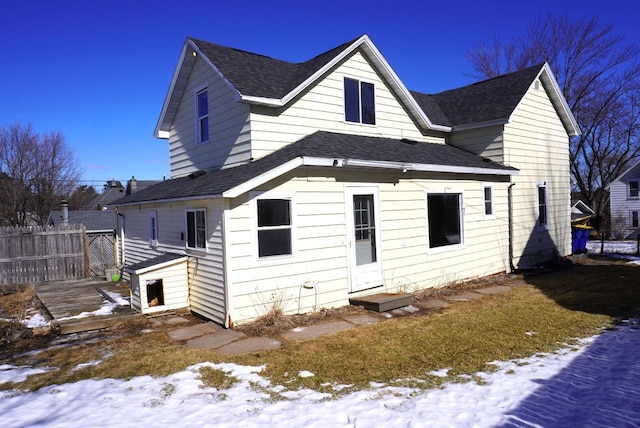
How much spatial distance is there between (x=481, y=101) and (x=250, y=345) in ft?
38.6

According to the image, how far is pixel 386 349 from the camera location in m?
6.48

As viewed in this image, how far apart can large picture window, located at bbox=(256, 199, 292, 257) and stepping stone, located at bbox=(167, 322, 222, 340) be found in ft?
5.23

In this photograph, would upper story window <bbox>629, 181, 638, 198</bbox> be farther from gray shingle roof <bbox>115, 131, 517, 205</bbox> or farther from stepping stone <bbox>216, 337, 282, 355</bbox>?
stepping stone <bbox>216, 337, 282, 355</bbox>

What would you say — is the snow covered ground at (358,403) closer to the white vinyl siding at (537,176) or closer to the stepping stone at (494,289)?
the stepping stone at (494,289)

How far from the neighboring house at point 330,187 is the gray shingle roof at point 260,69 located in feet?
0.20

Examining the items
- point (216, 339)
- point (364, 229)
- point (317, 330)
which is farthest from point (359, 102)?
point (216, 339)

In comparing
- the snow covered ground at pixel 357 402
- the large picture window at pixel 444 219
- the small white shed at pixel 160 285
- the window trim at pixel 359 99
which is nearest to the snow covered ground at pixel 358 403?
the snow covered ground at pixel 357 402

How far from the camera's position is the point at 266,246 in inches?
324

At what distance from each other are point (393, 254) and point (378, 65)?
5271 millimetres

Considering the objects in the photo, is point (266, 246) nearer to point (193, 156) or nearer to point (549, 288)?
point (193, 156)

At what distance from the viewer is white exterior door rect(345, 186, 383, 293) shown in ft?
30.8

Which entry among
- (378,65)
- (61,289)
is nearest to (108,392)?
(61,289)

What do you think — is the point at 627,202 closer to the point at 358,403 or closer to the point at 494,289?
the point at 494,289

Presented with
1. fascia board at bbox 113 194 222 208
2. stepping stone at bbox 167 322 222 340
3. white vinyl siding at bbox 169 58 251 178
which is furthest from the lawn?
white vinyl siding at bbox 169 58 251 178
